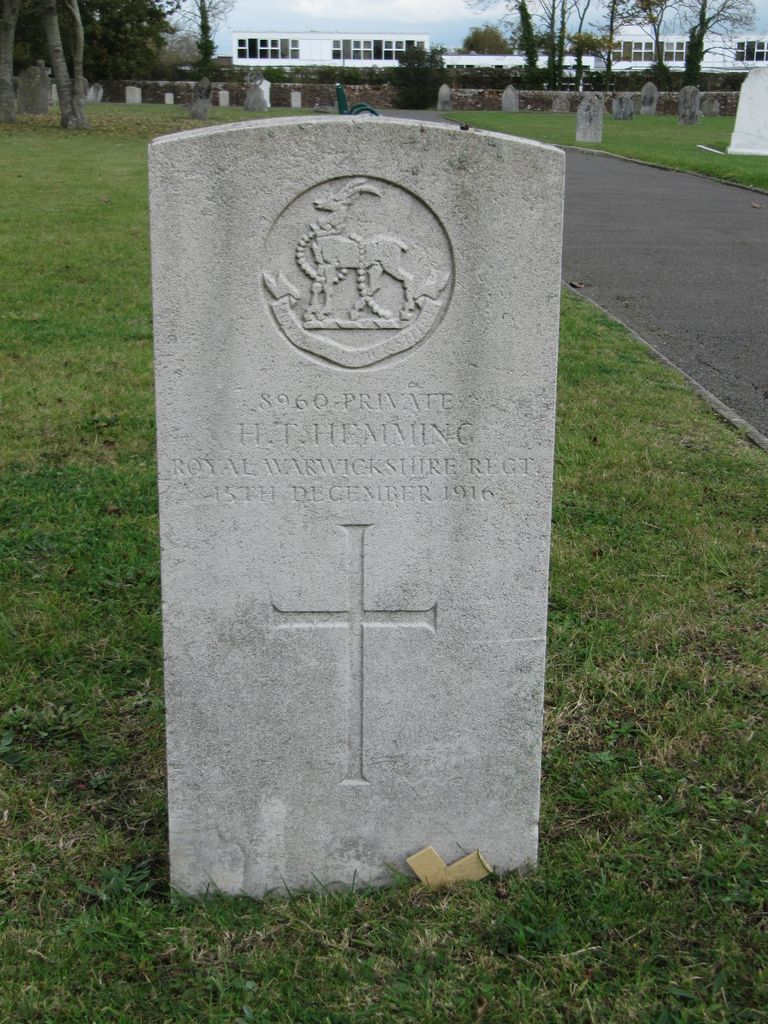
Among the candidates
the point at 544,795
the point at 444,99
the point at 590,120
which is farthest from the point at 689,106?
the point at 544,795

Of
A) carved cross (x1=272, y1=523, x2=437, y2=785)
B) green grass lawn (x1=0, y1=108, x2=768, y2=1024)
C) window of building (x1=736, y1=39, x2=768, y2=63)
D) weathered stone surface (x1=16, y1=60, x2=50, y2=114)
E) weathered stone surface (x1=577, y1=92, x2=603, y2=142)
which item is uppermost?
window of building (x1=736, y1=39, x2=768, y2=63)

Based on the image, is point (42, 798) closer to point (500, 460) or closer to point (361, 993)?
point (361, 993)

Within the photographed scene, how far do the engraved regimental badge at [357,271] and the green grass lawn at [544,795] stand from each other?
56.1 inches

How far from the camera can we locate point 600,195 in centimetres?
1917

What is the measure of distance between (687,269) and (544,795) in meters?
10.3

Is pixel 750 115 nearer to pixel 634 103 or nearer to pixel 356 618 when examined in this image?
pixel 356 618

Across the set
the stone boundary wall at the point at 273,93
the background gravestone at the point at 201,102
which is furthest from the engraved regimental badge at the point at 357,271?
the stone boundary wall at the point at 273,93

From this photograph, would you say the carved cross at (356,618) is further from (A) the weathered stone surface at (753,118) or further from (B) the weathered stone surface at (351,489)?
(A) the weathered stone surface at (753,118)

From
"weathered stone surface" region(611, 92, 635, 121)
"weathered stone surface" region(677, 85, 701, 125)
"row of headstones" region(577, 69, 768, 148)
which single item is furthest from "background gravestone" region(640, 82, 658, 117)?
"row of headstones" region(577, 69, 768, 148)

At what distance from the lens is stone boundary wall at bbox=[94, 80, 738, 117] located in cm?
5284

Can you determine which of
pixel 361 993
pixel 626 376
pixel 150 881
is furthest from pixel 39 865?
pixel 626 376

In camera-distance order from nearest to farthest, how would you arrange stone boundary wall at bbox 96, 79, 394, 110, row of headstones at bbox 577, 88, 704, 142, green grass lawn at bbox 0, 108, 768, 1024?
green grass lawn at bbox 0, 108, 768, 1024 < row of headstones at bbox 577, 88, 704, 142 < stone boundary wall at bbox 96, 79, 394, 110

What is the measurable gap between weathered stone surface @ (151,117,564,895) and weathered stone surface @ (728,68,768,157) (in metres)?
25.0

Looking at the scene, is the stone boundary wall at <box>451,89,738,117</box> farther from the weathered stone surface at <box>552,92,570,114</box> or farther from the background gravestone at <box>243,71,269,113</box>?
the background gravestone at <box>243,71,269,113</box>
